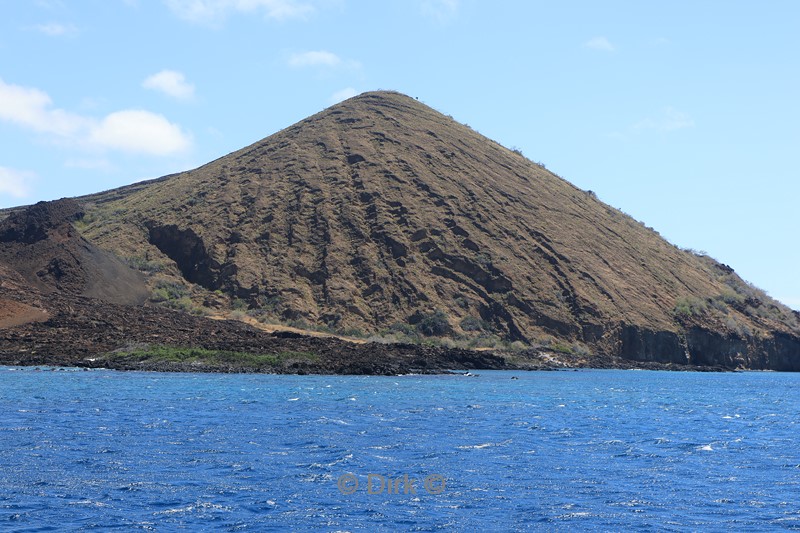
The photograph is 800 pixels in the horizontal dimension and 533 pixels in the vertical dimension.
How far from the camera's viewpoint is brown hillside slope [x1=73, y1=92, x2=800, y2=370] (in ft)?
288

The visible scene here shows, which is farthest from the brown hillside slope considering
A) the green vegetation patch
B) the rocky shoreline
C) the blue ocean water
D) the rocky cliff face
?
the blue ocean water

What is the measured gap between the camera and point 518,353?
8106 cm

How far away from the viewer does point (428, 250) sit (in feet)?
309

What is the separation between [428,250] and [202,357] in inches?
1530

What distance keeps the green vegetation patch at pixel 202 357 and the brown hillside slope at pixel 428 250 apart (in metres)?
22.5

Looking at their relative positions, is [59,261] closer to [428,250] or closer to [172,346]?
[172,346]

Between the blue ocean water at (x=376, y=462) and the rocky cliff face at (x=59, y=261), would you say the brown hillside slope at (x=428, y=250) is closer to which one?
the rocky cliff face at (x=59, y=261)

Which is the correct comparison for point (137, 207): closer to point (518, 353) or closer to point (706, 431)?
point (518, 353)

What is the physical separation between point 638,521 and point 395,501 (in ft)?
16.7

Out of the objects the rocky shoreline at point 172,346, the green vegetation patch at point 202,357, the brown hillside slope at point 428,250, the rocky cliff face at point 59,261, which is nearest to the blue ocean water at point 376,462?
the green vegetation patch at point 202,357

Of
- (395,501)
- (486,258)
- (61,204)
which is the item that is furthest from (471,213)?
(395,501)

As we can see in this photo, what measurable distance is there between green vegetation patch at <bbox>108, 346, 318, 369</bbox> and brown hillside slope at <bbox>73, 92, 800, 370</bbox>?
73.8ft

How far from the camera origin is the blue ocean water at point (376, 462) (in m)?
18.3

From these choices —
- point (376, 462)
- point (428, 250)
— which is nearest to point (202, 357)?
point (376, 462)
